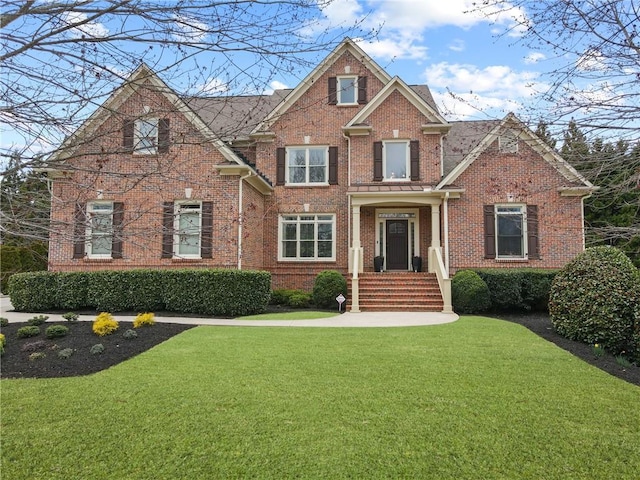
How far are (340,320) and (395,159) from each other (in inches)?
313

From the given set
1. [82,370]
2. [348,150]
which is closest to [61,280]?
[82,370]

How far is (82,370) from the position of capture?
6.44m

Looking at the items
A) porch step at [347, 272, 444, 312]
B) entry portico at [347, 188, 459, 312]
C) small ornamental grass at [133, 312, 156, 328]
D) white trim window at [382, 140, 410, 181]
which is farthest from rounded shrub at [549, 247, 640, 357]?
small ornamental grass at [133, 312, 156, 328]

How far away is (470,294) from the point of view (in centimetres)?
1339

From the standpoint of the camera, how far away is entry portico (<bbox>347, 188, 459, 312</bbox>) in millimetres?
15766

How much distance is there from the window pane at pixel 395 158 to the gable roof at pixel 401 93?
1418 mm

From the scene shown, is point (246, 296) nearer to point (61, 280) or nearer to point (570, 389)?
point (61, 280)

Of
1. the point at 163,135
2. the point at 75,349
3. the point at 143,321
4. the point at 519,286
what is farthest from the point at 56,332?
the point at 519,286

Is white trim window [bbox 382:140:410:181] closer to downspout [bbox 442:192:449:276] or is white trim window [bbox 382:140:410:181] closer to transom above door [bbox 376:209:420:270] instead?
transom above door [bbox 376:209:420:270]

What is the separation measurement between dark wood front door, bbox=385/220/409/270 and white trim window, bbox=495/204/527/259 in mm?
3340

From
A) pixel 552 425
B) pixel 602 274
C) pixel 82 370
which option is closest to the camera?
pixel 552 425

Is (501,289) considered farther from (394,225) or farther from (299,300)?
(299,300)

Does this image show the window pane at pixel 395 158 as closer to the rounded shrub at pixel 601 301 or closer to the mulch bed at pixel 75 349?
the rounded shrub at pixel 601 301

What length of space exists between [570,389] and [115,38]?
19.9ft
